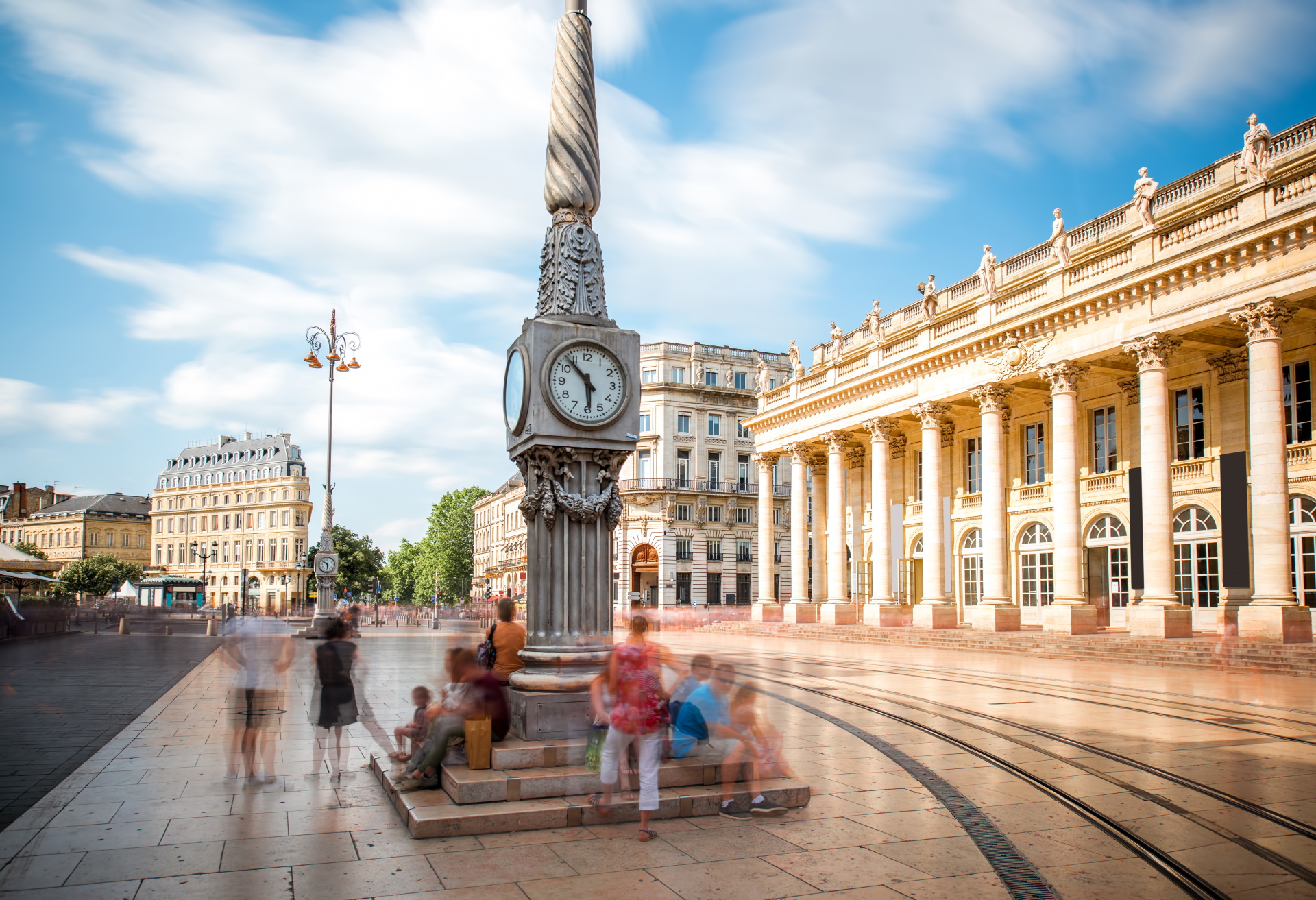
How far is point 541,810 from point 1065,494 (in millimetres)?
29279

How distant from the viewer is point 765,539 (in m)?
52.5

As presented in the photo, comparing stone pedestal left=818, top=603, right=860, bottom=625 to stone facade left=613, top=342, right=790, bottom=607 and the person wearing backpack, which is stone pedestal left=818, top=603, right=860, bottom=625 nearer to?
stone facade left=613, top=342, right=790, bottom=607

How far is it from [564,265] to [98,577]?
101067 millimetres

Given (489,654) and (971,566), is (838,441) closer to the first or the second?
(971,566)

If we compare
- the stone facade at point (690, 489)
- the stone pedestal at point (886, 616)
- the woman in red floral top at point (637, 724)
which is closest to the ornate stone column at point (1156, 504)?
the stone pedestal at point (886, 616)

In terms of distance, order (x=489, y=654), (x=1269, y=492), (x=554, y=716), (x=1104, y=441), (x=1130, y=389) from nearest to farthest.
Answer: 1. (x=554, y=716)
2. (x=489, y=654)
3. (x=1269, y=492)
4. (x=1130, y=389)
5. (x=1104, y=441)

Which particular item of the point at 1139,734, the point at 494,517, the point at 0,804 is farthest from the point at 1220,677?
the point at 494,517

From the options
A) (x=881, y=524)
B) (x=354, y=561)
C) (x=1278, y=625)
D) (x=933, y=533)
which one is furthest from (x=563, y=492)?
(x=354, y=561)

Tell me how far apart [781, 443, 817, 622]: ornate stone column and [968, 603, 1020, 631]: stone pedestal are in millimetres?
13080

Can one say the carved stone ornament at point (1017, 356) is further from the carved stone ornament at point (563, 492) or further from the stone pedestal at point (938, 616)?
the carved stone ornament at point (563, 492)

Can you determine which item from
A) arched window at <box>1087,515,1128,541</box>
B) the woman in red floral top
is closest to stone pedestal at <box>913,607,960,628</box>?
arched window at <box>1087,515,1128,541</box>

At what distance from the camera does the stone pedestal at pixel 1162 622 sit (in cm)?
2716

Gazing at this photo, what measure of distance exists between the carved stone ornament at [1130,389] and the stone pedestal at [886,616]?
12.9m

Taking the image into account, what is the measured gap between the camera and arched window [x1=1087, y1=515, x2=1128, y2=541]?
1361 inches
